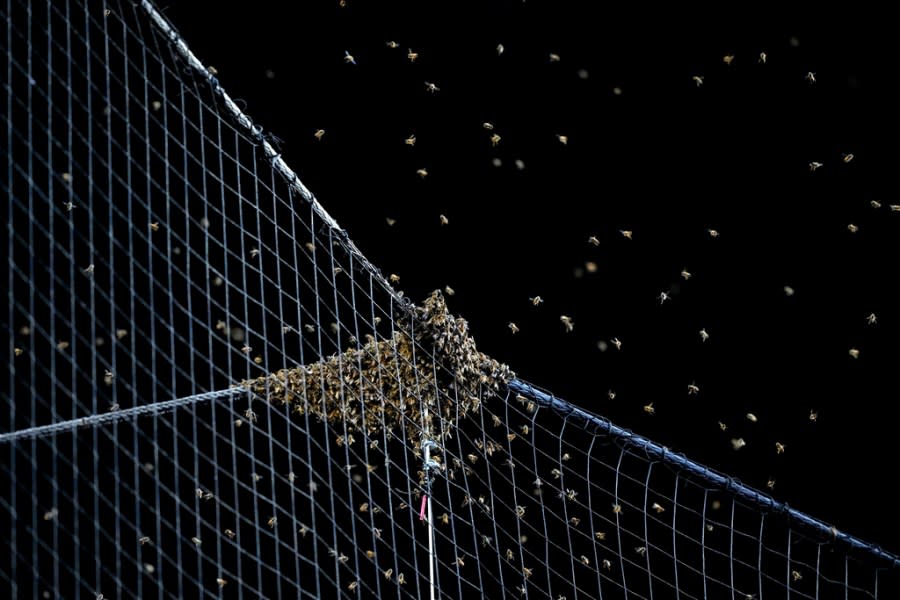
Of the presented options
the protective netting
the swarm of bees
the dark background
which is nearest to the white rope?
A: the swarm of bees

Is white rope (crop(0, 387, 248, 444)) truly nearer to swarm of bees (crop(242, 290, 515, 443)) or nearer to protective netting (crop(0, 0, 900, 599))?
swarm of bees (crop(242, 290, 515, 443))

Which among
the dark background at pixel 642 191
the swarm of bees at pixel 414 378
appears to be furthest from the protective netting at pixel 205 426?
the swarm of bees at pixel 414 378

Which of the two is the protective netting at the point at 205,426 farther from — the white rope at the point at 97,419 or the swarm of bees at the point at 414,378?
the white rope at the point at 97,419

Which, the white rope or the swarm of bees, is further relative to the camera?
the swarm of bees

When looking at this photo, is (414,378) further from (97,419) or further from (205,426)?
(205,426)

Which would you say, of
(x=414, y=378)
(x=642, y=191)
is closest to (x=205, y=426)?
(x=414, y=378)
